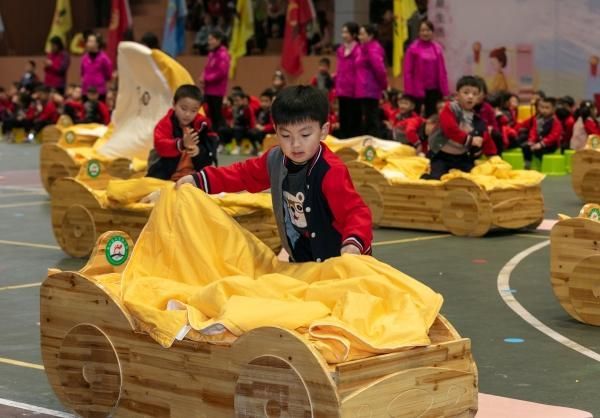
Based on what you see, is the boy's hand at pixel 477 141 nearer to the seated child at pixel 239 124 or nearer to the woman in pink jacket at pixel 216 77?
the woman in pink jacket at pixel 216 77

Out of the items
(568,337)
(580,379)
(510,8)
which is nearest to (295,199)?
(580,379)

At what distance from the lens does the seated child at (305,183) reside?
544cm

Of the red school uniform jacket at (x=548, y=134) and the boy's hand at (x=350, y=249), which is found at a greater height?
the boy's hand at (x=350, y=249)

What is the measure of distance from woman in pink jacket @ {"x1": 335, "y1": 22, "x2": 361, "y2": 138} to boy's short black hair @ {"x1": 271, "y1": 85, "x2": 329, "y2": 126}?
1169cm

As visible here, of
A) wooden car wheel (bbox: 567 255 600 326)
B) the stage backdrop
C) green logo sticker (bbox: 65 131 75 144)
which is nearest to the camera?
wooden car wheel (bbox: 567 255 600 326)

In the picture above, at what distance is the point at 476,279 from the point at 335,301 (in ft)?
13.3

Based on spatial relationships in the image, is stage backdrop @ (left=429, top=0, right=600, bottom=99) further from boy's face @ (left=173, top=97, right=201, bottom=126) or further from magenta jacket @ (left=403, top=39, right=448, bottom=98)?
boy's face @ (left=173, top=97, right=201, bottom=126)

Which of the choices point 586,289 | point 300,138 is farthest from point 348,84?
point 300,138

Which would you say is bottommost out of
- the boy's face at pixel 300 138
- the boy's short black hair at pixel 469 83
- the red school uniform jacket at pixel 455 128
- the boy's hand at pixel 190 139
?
the red school uniform jacket at pixel 455 128

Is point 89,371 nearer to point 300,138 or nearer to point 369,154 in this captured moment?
point 300,138

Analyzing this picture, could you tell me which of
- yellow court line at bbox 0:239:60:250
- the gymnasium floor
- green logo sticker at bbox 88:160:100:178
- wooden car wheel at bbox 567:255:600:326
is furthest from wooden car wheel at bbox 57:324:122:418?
green logo sticker at bbox 88:160:100:178

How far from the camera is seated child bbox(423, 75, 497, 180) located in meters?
11.0

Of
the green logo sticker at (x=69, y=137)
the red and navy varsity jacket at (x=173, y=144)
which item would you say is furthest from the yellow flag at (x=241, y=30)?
the red and navy varsity jacket at (x=173, y=144)

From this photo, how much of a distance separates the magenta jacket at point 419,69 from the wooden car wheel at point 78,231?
26.0ft
